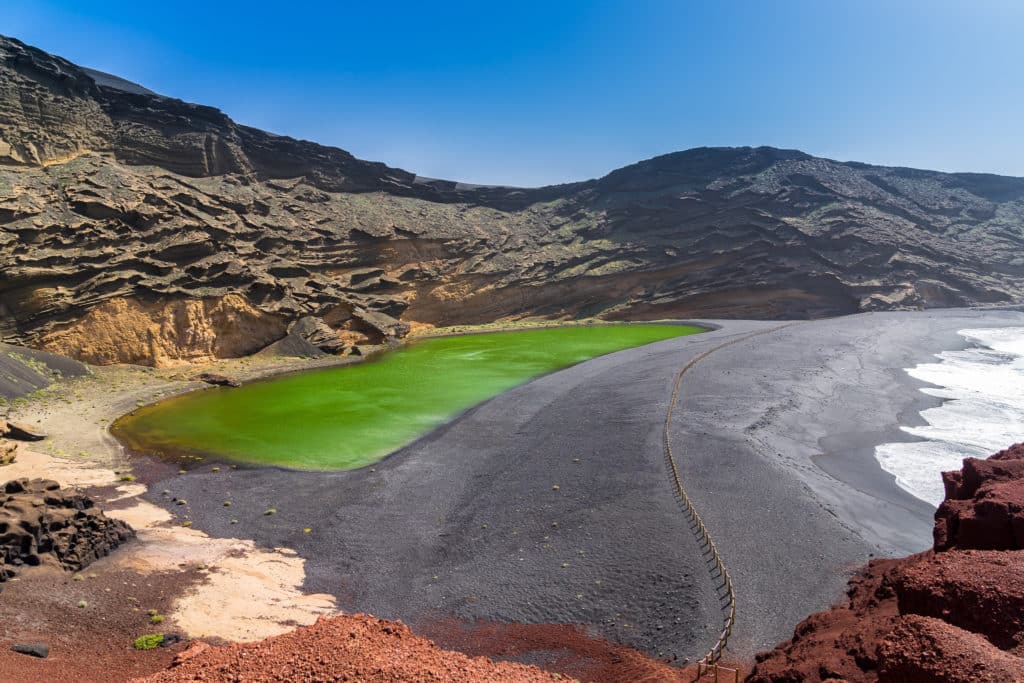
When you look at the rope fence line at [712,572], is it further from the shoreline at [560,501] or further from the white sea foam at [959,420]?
the white sea foam at [959,420]

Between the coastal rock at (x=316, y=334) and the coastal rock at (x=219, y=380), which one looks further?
the coastal rock at (x=316, y=334)

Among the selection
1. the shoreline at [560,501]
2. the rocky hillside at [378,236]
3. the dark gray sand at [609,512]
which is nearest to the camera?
the dark gray sand at [609,512]

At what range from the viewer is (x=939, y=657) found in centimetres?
434

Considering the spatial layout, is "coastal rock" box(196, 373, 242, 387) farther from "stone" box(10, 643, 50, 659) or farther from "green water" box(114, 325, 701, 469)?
"stone" box(10, 643, 50, 659)

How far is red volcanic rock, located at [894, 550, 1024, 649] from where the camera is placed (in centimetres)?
478

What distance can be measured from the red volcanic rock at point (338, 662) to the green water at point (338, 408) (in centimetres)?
1138

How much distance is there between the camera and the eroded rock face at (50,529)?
1034 centimetres

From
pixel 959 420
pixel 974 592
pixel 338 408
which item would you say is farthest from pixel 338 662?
pixel 959 420

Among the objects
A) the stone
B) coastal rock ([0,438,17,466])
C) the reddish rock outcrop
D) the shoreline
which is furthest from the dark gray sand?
coastal rock ([0,438,17,466])

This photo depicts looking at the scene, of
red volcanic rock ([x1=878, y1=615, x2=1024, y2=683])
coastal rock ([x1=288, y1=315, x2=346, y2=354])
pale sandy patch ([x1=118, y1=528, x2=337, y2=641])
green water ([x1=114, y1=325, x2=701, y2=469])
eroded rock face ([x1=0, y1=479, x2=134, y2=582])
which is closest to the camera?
red volcanic rock ([x1=878, y1=615, x2=1024, y2=683])

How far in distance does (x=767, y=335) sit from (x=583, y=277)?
89.9ft

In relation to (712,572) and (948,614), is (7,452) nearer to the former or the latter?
(712,572)

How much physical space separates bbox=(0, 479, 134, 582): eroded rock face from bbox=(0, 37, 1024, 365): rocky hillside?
2472 cm

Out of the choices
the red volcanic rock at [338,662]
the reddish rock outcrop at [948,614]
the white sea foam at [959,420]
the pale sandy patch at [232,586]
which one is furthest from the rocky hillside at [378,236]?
the reddish rock outcrop at [948,614]
